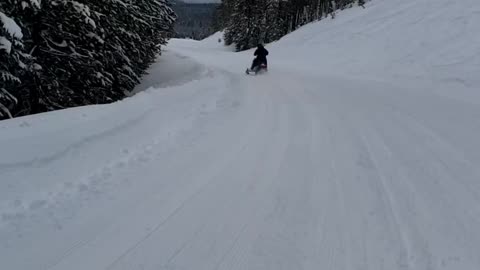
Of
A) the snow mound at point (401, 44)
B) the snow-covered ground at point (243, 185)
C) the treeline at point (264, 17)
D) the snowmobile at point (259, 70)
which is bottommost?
the snow-covered ground at point (243, 185)

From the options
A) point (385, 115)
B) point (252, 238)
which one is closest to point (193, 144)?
point (252, 238)

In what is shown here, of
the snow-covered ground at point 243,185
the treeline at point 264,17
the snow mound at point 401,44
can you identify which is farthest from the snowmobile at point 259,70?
the treeline at point 264,17

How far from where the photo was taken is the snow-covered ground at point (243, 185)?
11.1 ft

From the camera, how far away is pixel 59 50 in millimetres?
11023

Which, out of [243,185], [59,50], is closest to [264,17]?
[59,50]

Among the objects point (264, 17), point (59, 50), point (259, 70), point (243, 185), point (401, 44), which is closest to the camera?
point (243, 185)

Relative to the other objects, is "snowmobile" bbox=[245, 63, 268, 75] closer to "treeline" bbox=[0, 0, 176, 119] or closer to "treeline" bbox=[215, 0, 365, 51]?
"treeline" bbox=[0, 0, 176, 119]

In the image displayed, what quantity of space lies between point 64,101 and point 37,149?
21.0ft

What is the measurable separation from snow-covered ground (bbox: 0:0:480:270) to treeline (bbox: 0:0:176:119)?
2570mm

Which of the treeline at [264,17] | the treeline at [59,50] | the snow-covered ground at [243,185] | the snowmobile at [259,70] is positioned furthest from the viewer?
the treeline at [264,17]

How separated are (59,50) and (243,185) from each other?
877 centimetres

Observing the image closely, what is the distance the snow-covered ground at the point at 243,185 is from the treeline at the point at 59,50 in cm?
257

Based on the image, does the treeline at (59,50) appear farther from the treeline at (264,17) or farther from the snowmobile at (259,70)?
the treeline at (264,17)

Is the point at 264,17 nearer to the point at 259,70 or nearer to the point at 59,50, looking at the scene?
the point at 259,70
